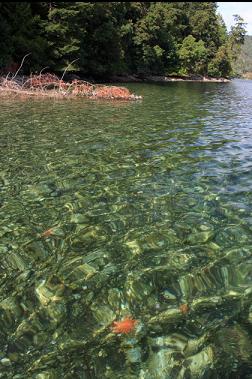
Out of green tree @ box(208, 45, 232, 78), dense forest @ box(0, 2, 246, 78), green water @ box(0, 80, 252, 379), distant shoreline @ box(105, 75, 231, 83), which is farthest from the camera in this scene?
green tree @ box(208, 45, 232, 78)

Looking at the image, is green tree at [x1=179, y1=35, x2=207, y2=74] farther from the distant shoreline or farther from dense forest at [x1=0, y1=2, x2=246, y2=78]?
the distant shoreline

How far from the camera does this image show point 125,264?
598cm

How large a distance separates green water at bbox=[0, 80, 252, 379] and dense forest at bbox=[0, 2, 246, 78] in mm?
30924

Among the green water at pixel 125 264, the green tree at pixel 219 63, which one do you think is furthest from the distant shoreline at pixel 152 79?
the green water at pixel 125 264

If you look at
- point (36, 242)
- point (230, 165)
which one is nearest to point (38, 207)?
point (36, 242)

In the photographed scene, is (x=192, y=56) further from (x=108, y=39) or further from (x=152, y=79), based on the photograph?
(x=108, y=39)

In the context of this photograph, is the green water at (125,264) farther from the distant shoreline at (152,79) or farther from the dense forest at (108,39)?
the distant shoreline at (152,79)

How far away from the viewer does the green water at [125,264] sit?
4219 millimetres

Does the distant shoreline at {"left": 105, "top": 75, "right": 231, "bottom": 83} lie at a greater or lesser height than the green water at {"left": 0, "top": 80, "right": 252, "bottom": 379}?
lesser

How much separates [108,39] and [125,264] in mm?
54671

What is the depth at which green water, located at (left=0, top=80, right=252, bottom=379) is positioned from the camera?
4219 mm

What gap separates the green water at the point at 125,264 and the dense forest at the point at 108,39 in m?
30.9

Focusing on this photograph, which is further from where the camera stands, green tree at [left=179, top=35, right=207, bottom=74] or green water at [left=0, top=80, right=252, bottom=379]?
green tree at [left=179, top=35, right=207, bottom=74]

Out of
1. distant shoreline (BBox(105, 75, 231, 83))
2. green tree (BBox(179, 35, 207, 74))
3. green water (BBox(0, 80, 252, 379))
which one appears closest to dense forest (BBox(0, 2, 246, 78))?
green tree (BBox(179, 35, 207, 74))
